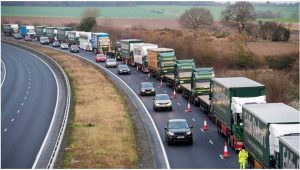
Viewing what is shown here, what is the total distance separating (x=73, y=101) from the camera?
51531 millimetres

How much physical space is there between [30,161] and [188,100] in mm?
24168

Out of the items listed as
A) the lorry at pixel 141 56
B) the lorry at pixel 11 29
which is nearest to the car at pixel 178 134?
the lorry at pixel 141 56

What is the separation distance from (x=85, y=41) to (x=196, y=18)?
3267cm

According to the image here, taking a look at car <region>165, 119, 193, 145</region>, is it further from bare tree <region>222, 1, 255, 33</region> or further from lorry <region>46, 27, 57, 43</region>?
lorry <region>46, 27, 57, 43</region>

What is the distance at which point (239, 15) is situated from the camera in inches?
4813

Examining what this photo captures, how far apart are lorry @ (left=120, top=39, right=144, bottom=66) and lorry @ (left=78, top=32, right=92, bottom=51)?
68.5 feet

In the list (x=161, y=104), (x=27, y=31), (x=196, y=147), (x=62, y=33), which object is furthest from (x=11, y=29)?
(x=196, y=147)

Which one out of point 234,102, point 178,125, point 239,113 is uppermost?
point 234,102

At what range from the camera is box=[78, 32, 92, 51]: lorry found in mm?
106056

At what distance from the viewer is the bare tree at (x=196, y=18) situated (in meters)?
129

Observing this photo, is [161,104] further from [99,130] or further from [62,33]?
[62,33]

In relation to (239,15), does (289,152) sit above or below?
below

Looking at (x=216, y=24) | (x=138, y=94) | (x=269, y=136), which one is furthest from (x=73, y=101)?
(x=216, y=24)

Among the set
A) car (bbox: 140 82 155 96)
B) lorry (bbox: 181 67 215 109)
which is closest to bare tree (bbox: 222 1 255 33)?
car (bbox: 140 82 155 96)
